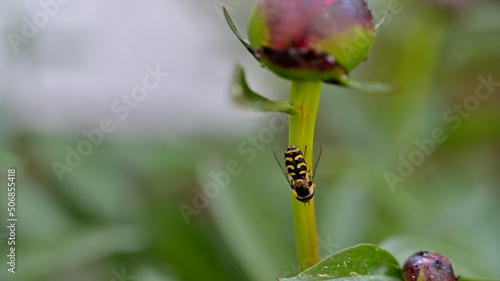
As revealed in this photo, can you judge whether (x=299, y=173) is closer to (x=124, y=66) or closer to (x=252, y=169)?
(x=252, y=169)

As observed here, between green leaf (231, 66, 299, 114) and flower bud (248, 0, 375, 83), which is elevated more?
flower bud (248, 0, 375, 83)

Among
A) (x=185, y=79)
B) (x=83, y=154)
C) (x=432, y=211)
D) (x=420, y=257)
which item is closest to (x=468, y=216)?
(x=432, y=211)

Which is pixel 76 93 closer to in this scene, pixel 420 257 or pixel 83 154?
pixel 83 154

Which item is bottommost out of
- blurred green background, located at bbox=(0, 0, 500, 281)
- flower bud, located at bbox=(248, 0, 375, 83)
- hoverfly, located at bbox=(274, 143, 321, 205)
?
blurred green background, located at bbox=(0, 0, 500, 281)

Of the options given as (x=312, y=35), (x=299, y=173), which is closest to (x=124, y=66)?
(x=299, y=173)

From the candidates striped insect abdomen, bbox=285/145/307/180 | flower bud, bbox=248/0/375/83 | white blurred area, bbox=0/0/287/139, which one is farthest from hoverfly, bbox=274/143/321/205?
white blurred area, bbox=0/0/287/139

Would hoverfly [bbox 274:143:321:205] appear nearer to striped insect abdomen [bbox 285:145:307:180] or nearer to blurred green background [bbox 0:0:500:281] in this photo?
striped insect abdomen [bbox 285:145:307:180]

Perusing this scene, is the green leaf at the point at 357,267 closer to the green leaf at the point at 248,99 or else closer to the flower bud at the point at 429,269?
the flower bud at the point at 429,269
